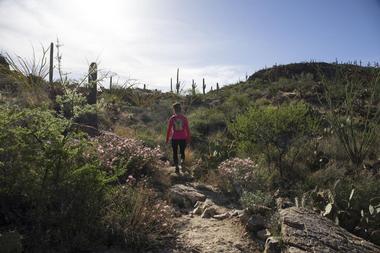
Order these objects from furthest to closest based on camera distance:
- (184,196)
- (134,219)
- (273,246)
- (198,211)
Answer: (184,196) < (198,211) < (134,219) < (273,246)

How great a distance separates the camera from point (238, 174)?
30.0 ft

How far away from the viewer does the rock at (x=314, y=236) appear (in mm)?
5461

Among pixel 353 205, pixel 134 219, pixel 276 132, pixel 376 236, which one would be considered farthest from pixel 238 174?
pixel 134 219

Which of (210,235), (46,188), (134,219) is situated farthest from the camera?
(210,235)

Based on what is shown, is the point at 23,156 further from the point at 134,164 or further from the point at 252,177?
the point at 252,177

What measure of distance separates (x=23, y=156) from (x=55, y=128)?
22.1 inches

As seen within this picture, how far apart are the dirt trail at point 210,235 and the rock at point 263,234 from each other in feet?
0.48

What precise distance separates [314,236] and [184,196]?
3.27 metres

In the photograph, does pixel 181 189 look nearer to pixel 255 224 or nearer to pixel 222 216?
pixel 222 216

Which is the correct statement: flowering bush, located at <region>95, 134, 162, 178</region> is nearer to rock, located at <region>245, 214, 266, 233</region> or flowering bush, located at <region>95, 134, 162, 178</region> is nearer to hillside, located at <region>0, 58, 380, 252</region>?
hillside, located at <region>0, 58, 380, 252</region>

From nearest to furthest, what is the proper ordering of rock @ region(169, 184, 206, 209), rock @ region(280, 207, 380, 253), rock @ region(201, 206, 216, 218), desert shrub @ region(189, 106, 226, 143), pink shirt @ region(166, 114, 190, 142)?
rock @ region(280, 207, 380, 253)
rock @ region(201, 206, 216, 218)
rock @ region(169, 184, 206, 209)
pink shirt @ region(166, 114, 190, 142)
desert shrub @ region(189, 106, 226, 143)

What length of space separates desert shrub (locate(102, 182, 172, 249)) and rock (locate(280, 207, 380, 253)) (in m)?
1.75

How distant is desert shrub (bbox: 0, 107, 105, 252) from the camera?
531cm

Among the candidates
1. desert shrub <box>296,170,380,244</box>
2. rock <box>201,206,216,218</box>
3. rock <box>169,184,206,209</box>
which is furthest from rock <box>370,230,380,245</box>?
rock <box>169,184,206,209</box>
